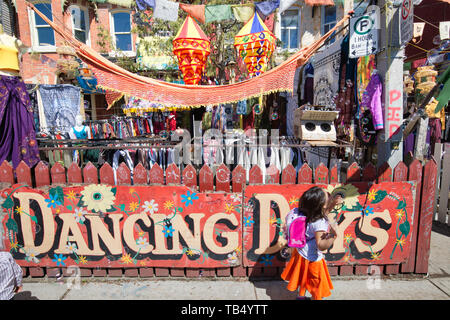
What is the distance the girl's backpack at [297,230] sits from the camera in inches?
91.3

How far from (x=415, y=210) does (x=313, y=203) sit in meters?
1.71

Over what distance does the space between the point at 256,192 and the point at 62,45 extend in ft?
39.7

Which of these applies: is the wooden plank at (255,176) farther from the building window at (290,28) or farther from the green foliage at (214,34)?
the building window at (290,28)

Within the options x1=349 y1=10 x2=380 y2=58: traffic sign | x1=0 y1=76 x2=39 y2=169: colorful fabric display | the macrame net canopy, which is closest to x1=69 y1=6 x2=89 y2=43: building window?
the macrame net canopy

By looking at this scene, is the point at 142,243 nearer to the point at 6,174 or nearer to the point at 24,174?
the point at 24,174

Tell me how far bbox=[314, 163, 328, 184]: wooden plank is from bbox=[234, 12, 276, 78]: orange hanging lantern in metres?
4.09

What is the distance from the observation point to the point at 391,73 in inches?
138

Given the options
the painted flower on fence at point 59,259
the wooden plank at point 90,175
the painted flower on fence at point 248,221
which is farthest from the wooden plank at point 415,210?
the painted flower on fence at point 59,259

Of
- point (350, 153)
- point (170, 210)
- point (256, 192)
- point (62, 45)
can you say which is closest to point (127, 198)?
point (170, 210)

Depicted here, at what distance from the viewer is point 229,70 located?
9.43m

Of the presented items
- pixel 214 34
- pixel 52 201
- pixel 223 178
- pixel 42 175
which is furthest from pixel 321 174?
pixel 214 34

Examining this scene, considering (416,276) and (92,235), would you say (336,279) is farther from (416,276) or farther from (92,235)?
(92,235)

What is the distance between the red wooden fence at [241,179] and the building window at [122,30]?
35.7 feet

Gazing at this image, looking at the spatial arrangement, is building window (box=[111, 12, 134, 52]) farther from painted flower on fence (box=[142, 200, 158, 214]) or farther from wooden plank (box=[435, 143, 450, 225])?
wooden plank (box=[435, 143, 450, 225])
